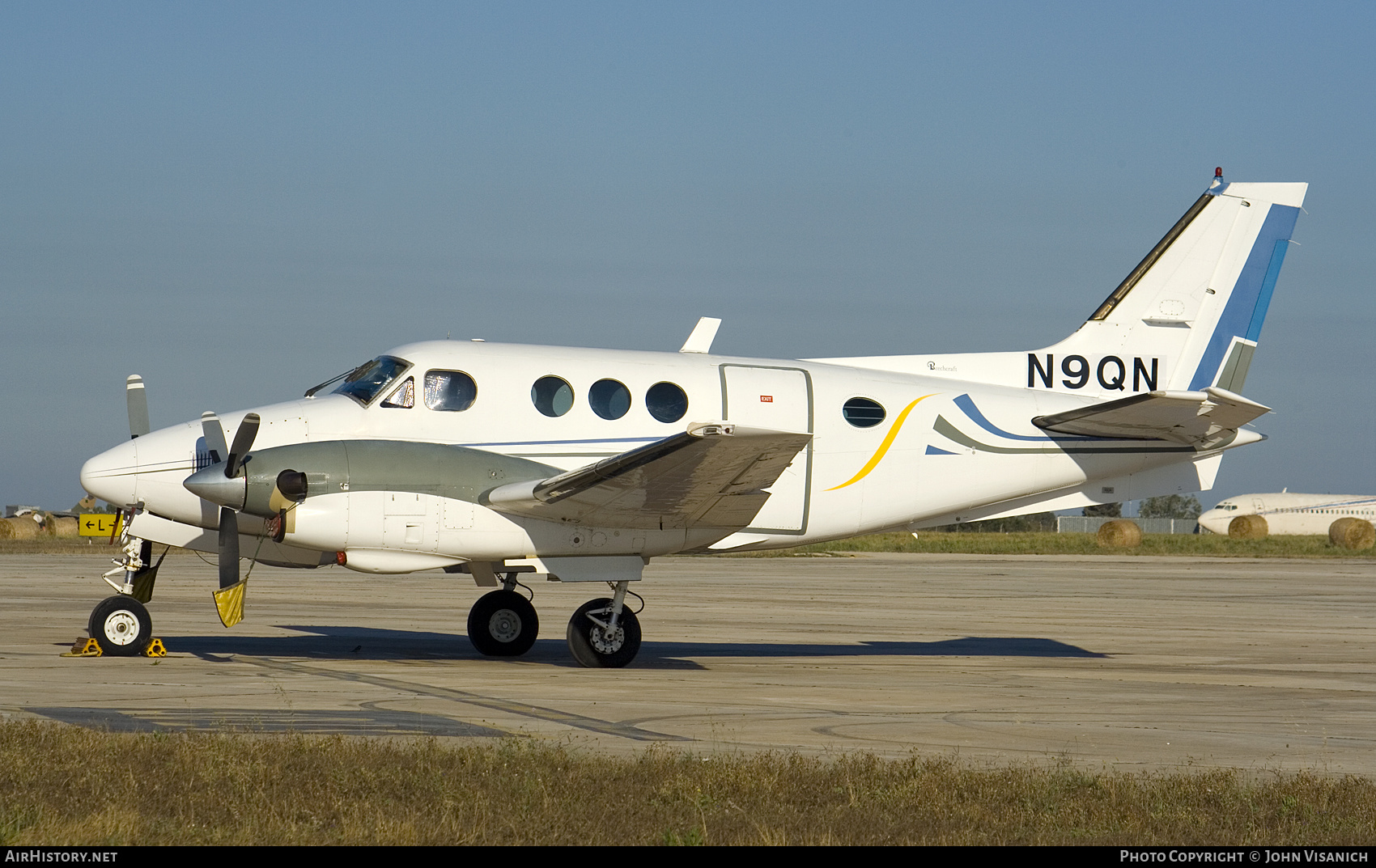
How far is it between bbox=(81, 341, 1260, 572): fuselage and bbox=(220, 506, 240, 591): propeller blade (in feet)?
0.81

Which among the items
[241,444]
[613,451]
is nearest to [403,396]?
[241,444]

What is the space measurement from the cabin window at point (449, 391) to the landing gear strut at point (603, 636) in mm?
2689

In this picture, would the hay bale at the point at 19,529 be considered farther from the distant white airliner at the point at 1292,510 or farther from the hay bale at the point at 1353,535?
the distant white airliner at the point at 1292,510

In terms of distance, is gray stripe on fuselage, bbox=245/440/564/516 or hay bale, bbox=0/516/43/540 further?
hay bale, bbox=0/516/43/540

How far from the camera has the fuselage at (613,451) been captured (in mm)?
14133

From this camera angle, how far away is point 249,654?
15.7 meters

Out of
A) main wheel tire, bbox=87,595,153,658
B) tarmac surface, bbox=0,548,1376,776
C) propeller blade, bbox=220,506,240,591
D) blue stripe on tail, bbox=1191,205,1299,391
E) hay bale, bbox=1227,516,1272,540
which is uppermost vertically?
blue stripe on tail, bbox=1191,205,1299,391

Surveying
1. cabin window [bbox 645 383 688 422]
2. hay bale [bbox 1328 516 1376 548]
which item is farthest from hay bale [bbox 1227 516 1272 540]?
cabin window [bbox 645 383 688 422]

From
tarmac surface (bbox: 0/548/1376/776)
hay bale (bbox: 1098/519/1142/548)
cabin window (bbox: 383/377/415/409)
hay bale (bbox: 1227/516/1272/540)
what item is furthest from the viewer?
hay bale (bbox: 1227/516/1272/540)

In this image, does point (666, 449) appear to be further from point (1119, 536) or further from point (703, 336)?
point (1119, 536)

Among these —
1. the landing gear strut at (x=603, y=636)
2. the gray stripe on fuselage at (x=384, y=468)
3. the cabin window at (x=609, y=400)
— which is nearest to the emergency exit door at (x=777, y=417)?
the cabin window at (x=609, y=400)

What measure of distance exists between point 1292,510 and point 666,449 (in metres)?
88.9

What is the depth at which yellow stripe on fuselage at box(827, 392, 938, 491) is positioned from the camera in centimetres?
1595

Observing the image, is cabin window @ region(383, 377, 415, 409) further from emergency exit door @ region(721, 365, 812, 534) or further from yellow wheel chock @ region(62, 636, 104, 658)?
yellow wheel chock @ region(62, 636, 104, 658)
